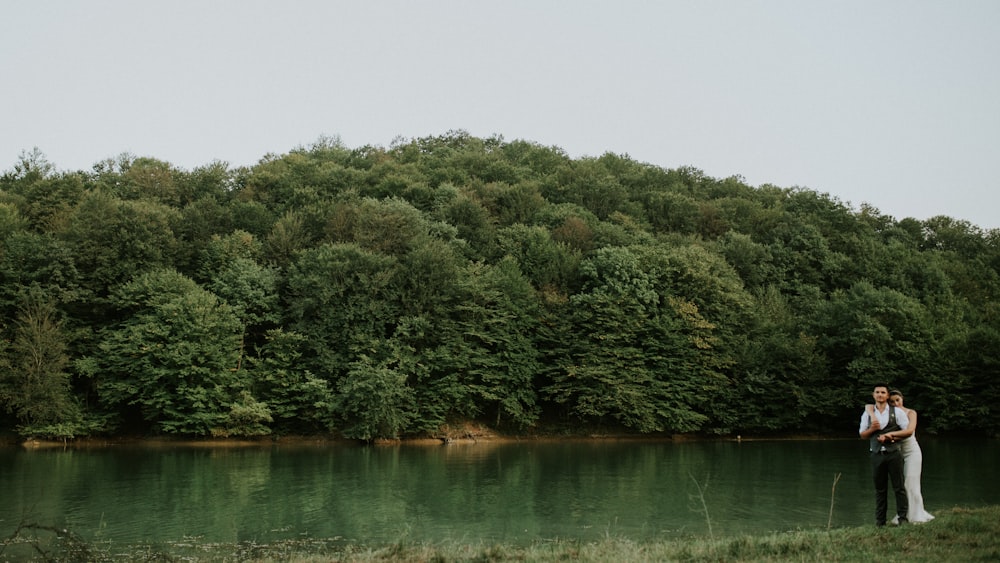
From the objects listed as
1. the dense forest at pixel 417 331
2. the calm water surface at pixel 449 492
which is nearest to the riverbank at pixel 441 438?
the dense forest at pixel 417 331

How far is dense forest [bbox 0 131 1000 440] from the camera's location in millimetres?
47969

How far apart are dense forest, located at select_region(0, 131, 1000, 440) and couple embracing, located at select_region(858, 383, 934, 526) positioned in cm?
3694

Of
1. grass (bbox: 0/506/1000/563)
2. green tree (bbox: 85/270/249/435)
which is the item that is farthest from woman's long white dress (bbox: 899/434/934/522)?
green tree (bbox: 85/270/249/435)

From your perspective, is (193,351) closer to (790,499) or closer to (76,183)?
(76,183)

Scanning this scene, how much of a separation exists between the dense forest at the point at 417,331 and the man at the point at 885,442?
36880 mm

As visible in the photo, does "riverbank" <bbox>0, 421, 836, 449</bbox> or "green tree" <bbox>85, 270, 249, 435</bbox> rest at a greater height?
"green tree" <bbox>85, 270, 249, 435</bbox>

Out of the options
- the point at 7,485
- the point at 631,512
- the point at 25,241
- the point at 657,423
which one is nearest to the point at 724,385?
the point at 657,423

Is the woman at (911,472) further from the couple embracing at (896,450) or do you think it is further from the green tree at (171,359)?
the green tree at (171,359)

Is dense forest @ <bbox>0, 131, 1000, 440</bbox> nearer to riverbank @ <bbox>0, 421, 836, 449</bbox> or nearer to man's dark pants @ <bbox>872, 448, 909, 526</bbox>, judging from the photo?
riverbank @ <bbox>0, 421, 836, 449</bbox>

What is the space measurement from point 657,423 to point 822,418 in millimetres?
12015

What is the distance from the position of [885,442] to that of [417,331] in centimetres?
4077

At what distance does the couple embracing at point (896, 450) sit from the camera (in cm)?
1269

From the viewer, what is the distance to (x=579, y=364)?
2138 inches

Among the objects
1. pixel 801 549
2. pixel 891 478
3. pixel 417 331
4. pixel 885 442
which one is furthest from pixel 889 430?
pixel 417 331
